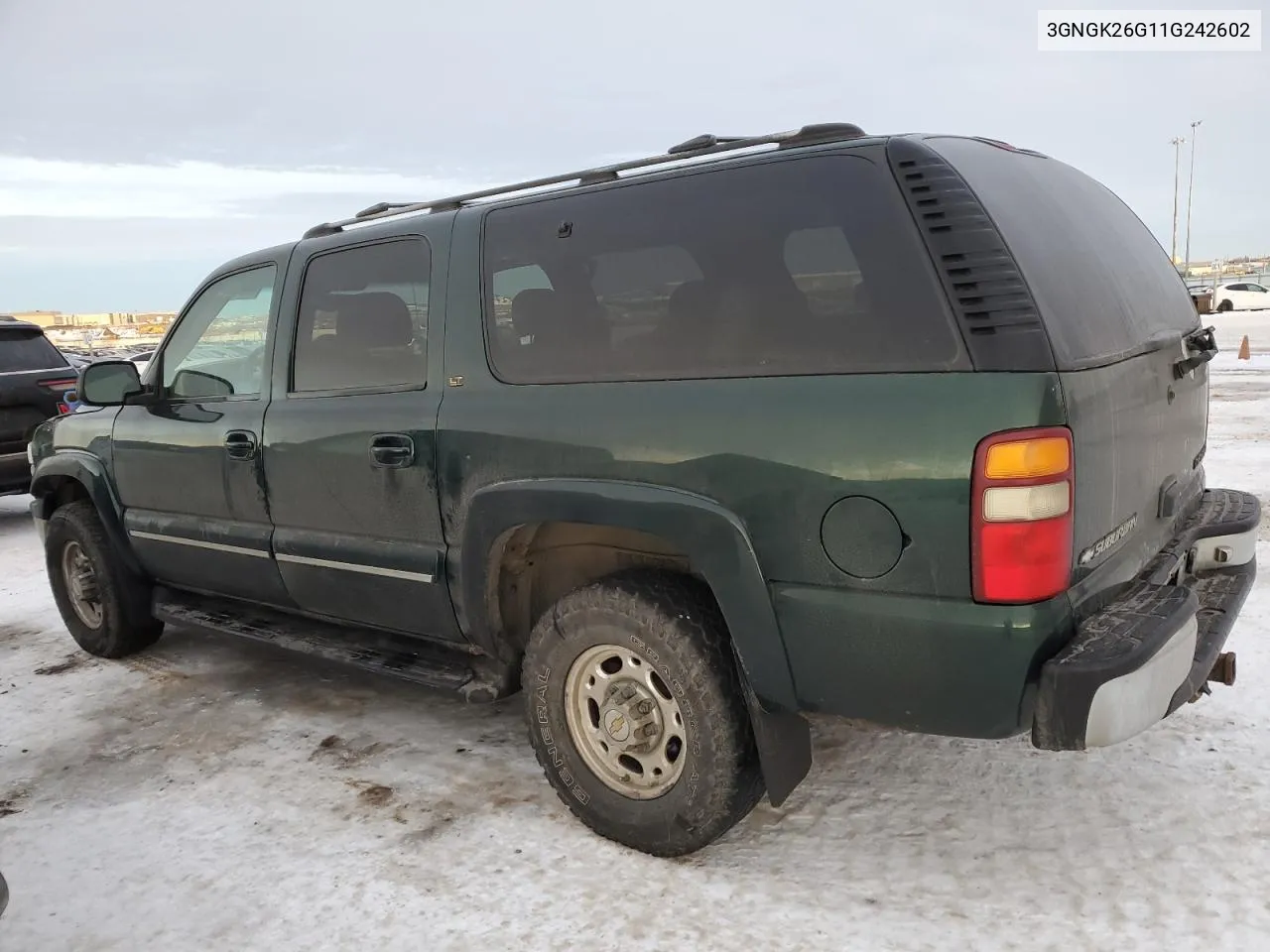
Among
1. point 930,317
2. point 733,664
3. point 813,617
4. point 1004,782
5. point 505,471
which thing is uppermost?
point 930,317

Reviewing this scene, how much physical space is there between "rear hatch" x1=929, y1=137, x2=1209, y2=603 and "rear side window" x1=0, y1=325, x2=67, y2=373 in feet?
27.2

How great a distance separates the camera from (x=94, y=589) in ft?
15.7

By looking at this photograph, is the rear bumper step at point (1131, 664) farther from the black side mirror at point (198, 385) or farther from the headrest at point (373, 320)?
the black side mirror at point (198, 385)

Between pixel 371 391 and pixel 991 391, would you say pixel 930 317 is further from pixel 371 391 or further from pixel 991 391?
pixel 371 391

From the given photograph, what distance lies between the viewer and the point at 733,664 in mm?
2627

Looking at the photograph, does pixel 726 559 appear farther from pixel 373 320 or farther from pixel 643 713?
pixel 373 320

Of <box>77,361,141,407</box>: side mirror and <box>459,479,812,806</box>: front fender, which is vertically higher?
<box>77,361,141,407</box>: side mirror

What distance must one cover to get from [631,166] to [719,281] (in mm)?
602

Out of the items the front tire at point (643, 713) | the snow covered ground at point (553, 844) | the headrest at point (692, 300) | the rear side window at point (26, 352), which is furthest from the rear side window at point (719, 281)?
the rear side window at point (26, 352)

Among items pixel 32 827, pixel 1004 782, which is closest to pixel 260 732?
pixel 32 827

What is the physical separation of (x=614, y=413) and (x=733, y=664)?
76cm

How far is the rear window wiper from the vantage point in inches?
113

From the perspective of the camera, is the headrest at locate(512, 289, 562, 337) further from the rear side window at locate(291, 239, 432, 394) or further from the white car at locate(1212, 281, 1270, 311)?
the white car at locate(1212, 281, 1270, 311)

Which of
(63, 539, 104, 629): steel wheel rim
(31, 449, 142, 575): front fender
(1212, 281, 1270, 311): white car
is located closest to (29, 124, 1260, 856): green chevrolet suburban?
(31, 449, 142, 575): front fender
